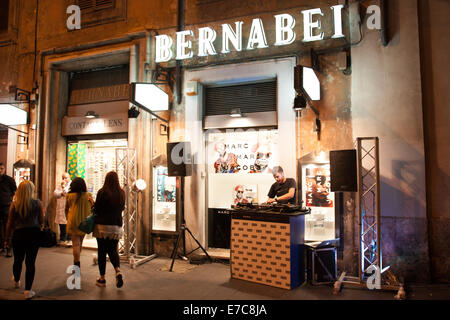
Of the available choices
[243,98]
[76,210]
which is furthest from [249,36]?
[76,210]

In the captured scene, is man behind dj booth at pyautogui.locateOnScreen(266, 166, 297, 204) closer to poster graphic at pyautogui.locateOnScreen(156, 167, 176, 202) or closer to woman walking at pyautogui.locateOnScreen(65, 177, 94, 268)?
poster graphic at pyautogui.locateOnScreen(156, 167, 176, 202)

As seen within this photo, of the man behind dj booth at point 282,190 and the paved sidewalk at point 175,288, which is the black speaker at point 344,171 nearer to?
the man behind dj booth at point 282,190

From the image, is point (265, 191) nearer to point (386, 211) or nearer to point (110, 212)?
point (386, 211)

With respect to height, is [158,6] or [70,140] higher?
[158,6]

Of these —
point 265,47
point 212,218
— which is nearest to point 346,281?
point 212,218

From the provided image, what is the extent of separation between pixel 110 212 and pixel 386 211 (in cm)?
489

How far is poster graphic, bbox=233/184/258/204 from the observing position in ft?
24.8

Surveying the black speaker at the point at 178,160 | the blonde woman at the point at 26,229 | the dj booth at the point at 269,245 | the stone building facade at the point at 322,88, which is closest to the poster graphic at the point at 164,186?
the stone building facade at the point at 322,88

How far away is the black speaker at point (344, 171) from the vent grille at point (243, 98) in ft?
7.15

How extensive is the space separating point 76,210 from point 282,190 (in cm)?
386

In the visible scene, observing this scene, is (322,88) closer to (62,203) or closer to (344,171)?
(344,171)

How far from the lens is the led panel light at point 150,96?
6906 millimetres

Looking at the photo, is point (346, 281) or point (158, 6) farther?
point (158, 6)

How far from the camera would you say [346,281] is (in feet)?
18.2
